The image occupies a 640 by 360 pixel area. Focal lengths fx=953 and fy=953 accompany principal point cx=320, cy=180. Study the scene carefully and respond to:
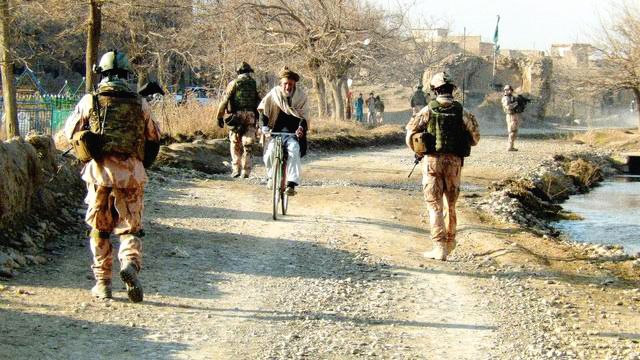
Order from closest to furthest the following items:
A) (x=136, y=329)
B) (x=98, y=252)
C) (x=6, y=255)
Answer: (x=136, y=329) < (x=98, y=252) < (x=6, y=255)

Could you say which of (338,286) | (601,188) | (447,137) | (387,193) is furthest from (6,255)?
(601,188)

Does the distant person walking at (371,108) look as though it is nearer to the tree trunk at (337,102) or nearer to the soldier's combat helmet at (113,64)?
the tree trunk at (337,102)

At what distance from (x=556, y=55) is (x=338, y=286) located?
93.4 meters

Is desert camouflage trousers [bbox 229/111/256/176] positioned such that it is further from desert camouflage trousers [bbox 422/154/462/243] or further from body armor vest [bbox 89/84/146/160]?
body armor vest [bbox 89/84/146/160]

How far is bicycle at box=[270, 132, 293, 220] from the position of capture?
40.0 ft

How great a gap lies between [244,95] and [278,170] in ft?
11.2

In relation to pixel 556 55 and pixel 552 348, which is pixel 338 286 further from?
pixel 556 55

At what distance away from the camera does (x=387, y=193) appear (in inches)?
639

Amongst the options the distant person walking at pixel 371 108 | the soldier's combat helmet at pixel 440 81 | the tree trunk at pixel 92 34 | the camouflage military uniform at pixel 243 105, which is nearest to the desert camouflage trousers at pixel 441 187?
the soldier's combat helmet at pixel 440 81

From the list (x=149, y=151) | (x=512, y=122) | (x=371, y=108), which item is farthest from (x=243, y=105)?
(x=371, y=108)

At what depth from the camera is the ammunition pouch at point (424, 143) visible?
32.7 ft

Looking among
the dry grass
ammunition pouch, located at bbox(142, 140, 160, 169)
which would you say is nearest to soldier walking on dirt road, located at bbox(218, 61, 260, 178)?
ammunition pouch, located at bbox(142, 140, 160, 169)

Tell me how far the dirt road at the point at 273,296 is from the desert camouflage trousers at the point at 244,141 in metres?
2.03

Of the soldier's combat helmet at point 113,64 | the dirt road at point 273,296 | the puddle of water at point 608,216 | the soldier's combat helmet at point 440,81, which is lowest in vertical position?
the puddle of water at point 608,216
